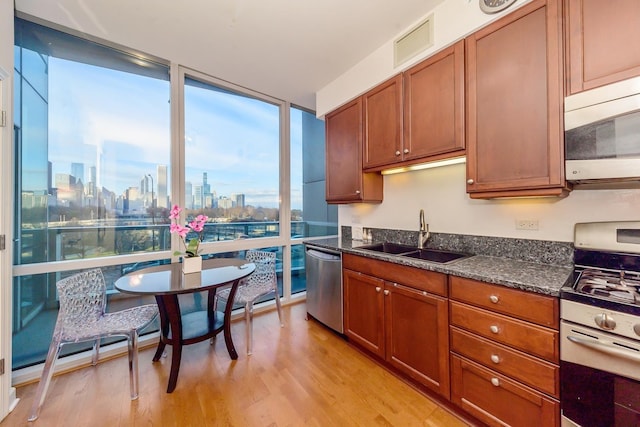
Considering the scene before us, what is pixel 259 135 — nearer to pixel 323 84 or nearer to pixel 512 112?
pixel 323 84

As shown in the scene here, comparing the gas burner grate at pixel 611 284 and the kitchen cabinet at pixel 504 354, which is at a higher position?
the gas burner grate at pixel 611 284

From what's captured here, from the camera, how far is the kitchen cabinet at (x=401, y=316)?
1542 millimetres

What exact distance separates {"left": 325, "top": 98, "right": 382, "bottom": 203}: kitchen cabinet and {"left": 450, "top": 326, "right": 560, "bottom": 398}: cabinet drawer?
4.80 ft

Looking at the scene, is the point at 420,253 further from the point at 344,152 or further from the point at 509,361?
the point at 344,152

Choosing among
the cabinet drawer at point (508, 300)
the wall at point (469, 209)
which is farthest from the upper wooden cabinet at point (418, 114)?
the cabinet drawer at point (508, 300)

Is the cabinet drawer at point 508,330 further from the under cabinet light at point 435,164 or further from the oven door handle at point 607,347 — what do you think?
the under cabinet light at point 435,164

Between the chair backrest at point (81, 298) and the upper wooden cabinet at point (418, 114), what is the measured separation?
2.55 m

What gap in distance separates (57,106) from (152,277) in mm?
1601

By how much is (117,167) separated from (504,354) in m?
3.18

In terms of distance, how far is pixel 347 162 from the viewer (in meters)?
2.61

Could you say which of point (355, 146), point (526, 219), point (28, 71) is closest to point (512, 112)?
point (526, 219)

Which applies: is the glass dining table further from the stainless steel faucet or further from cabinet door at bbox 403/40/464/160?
cabinet door at bbox 403/40/464/160

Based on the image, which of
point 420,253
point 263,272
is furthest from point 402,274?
point 263,272

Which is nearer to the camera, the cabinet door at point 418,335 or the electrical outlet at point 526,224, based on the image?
the cabinet door at point 418,335
